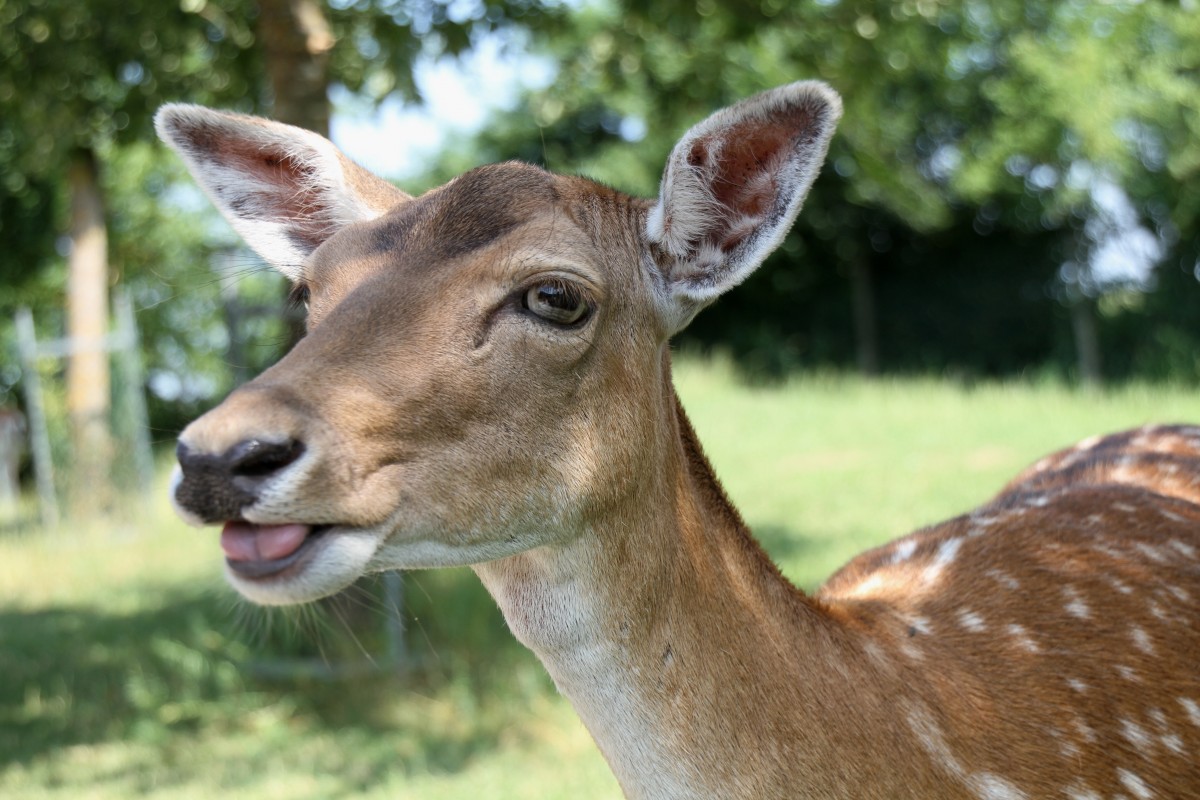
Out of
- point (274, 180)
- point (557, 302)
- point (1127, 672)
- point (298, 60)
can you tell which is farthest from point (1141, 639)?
point (298, 60)

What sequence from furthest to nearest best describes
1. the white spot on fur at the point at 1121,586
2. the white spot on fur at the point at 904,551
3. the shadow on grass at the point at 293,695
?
the shadow on grass at the point at 293,695
the white spot on fur at the point at 904,551
the white spot on fur at the point at 1121,586

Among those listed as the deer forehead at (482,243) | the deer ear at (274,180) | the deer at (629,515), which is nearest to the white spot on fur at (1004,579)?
the deer at (629,515)

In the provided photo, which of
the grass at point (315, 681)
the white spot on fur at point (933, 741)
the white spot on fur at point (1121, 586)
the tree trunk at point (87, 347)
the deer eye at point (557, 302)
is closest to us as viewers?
the deer eye at point (557, 302)

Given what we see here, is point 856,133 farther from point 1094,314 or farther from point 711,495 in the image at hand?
point 1094,314

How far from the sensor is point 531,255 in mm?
2227

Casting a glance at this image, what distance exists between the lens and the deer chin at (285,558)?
75.1 inches

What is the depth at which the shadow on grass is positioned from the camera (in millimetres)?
5996

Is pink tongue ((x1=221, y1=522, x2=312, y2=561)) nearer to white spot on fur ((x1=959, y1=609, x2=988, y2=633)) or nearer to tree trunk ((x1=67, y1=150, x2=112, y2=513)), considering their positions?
white spot on fur ((x1=959, y1=609, x2=988, y2=633))

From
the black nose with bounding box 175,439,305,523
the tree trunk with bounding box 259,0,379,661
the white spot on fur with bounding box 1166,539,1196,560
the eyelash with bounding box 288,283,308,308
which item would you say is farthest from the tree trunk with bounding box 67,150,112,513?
the black nose with bounding box 175,439,305,523

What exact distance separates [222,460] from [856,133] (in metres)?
7.57

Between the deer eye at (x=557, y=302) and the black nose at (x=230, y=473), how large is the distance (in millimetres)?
541

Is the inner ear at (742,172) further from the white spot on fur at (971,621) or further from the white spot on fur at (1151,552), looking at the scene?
the white spot on fur at (1151,552)

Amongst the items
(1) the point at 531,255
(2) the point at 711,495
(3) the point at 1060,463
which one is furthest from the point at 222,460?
(3) the point at 1060,463

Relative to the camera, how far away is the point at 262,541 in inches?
75.0
